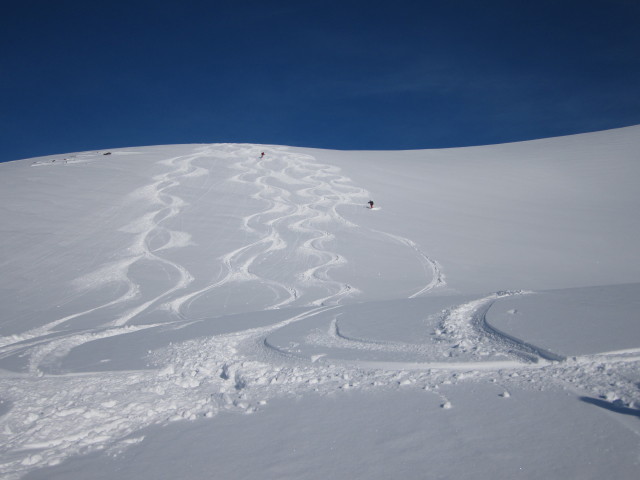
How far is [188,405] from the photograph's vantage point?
363cm

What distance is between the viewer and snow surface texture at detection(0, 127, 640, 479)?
2736 millimetres

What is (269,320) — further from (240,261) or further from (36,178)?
(36,178)

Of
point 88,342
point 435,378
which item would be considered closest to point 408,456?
point 435,378

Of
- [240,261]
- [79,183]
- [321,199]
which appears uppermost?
[79,183]

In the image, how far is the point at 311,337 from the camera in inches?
208

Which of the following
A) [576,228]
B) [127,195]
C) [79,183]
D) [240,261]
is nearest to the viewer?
[240,261]

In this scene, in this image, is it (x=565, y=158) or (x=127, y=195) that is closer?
(x=127, y=195)

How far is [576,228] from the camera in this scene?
1449 cm

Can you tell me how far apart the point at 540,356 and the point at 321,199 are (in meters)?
13.9

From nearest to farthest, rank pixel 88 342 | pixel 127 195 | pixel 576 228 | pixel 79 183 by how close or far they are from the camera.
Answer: pixel 88 342 → pixel 576 228 → pixel 127 195 → pixel 79 183

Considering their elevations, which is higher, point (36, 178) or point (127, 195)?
point (36, 178)

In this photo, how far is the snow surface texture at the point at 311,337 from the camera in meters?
2.74

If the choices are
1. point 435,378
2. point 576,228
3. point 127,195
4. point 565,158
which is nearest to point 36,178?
point 127,195

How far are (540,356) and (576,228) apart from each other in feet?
42.6
